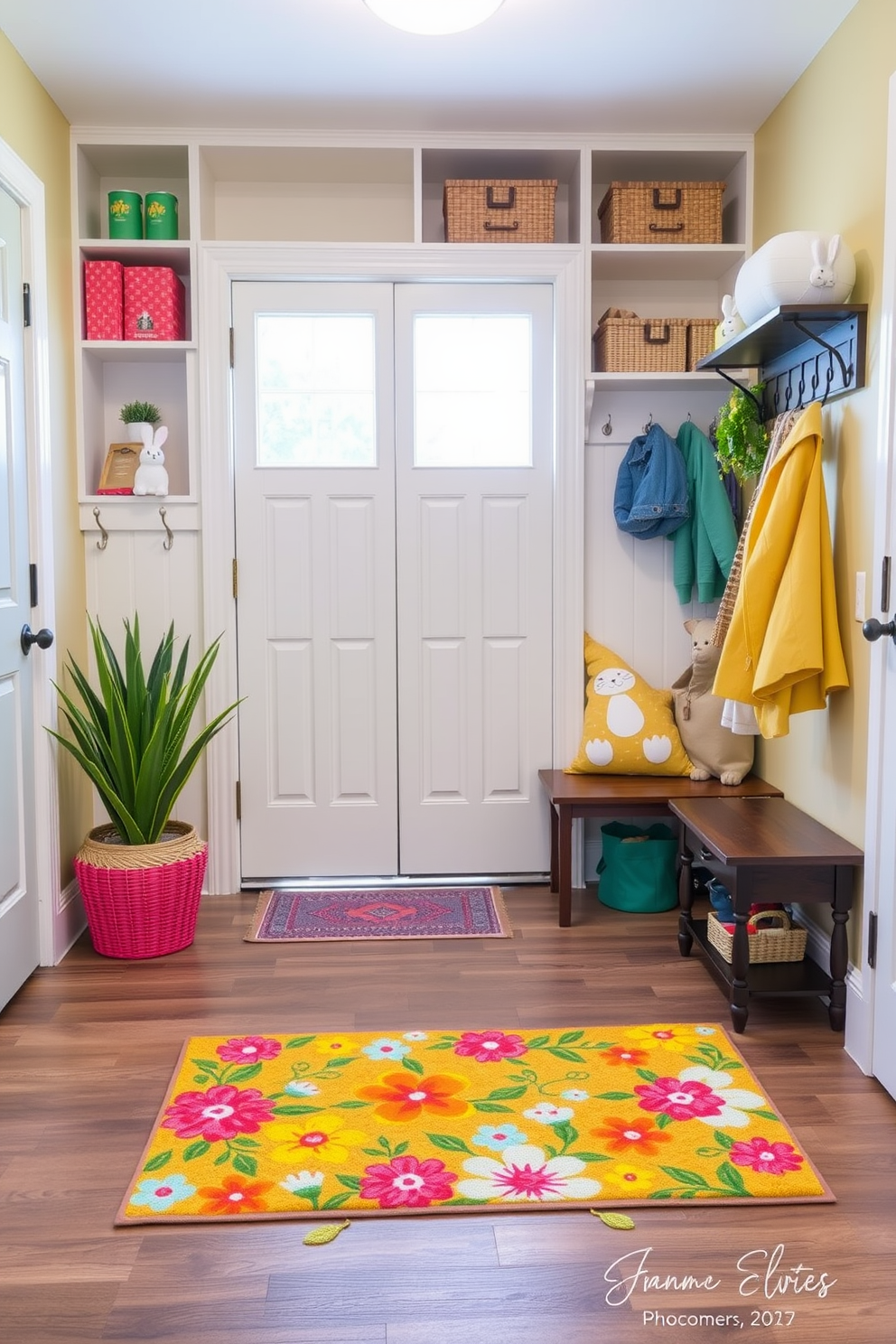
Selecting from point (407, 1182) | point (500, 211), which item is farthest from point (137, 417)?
point (407, 1182)

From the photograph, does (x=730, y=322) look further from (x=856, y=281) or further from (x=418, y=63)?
(x=418, y=63)

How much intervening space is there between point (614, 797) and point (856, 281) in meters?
1.63

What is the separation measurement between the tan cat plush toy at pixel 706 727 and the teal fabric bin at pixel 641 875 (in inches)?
10.9

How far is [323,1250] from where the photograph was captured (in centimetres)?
192

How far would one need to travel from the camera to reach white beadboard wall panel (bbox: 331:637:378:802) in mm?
3936

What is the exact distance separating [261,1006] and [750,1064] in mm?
1237

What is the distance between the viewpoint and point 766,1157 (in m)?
2.18

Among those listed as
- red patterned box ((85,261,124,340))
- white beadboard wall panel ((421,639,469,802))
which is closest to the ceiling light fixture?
red patterned box ((85,261,124,340))

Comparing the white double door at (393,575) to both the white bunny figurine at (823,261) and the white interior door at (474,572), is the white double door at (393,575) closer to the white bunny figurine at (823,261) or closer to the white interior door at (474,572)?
the white interior door at (474,572)

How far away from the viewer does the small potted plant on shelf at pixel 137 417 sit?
12.4ft

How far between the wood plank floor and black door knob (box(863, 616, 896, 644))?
992 millimetres

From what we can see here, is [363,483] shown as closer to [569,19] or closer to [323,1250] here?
[569,19]

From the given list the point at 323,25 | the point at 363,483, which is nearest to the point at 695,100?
the point at 323,25

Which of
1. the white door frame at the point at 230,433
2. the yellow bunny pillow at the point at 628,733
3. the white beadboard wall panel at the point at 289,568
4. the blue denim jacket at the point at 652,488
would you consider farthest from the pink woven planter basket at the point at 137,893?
the blue denim jacket at the point at 652,488
